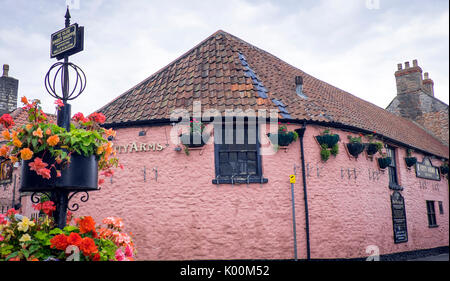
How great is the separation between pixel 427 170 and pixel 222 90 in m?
11.0

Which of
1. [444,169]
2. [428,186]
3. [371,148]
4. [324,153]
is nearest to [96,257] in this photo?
[324,153]

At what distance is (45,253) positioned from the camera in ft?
9.39

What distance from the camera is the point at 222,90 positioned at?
10.3 metres

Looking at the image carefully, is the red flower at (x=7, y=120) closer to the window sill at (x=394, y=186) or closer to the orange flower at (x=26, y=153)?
the orange flower at (x=26, y=153)

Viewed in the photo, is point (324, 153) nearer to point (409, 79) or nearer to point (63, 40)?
point (63, 40)

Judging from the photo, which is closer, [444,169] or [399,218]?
[399,218]

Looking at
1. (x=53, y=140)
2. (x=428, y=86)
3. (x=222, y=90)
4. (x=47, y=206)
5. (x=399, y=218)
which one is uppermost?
(x=428, y=86)

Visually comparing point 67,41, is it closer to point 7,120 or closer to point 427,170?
point 7,120

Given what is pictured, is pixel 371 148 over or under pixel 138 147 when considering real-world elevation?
over

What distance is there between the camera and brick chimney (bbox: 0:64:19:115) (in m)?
16.8

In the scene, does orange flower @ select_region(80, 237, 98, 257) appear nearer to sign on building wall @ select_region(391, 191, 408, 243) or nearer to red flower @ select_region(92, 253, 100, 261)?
red flower @ select_region(92, 253, 100, 261)

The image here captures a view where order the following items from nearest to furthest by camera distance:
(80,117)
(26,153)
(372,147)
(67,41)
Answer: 1. (26,153)
2. (80,117)
3. (67,41)
4. (372,147)

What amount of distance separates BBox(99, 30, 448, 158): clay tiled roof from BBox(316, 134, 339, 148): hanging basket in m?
0.50

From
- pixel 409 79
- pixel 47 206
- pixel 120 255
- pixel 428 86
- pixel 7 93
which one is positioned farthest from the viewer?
pixel 428 86
